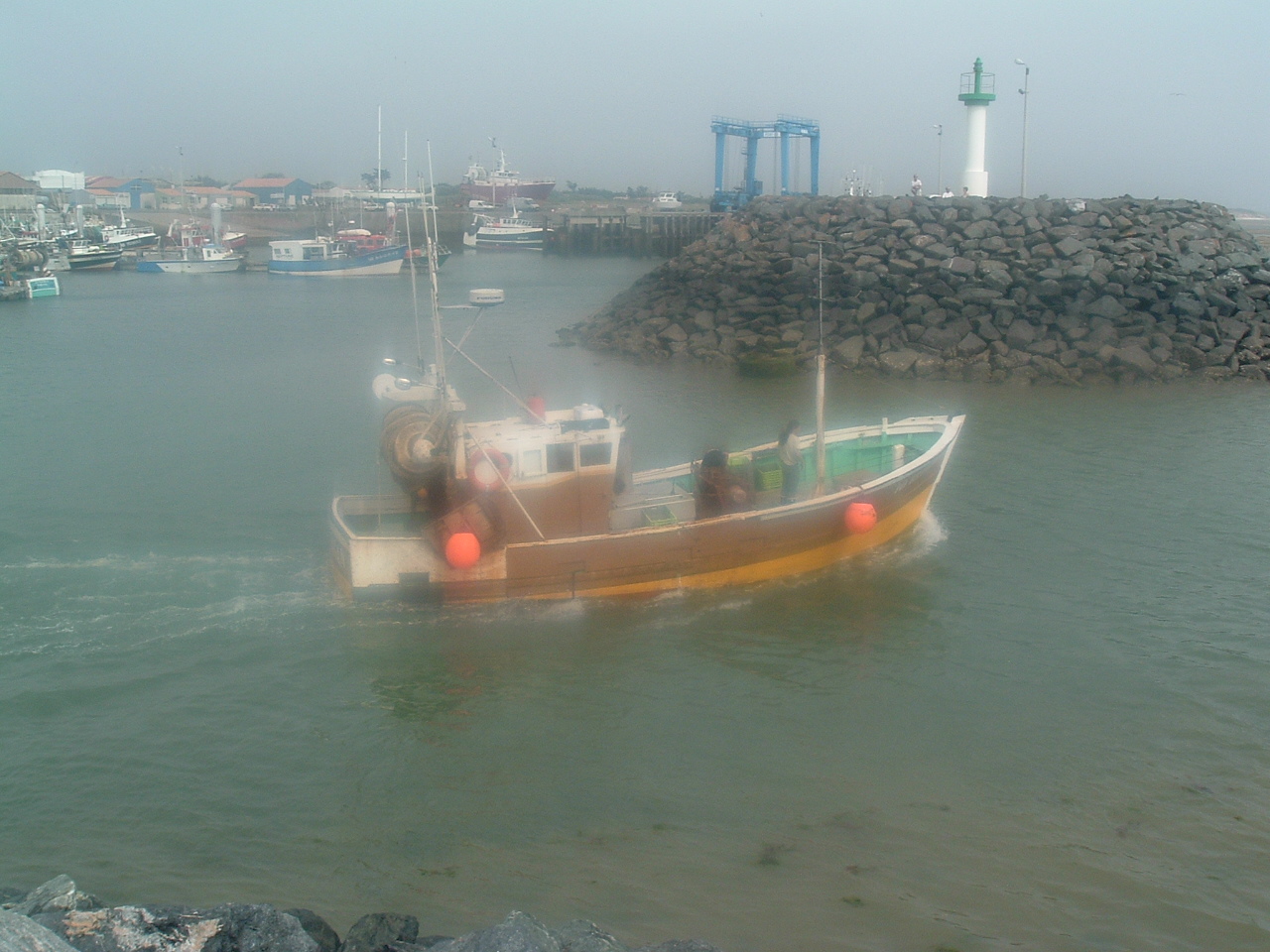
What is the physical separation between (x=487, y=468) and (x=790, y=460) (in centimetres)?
315

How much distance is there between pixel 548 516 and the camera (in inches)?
384

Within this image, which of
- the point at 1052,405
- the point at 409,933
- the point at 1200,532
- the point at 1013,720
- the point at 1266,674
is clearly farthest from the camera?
the point at 1052,405

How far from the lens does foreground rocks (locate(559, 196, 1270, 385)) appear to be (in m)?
21.8

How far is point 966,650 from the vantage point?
9.21 meters

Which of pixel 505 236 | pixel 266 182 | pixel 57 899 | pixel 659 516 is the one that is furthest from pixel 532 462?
pixel 266 182

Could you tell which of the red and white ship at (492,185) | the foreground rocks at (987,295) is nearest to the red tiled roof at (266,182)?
the red and white ship at (492,185)

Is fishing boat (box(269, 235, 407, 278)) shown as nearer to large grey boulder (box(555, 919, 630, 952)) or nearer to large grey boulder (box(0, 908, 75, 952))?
large grey boulder (box(0, 908, 75, 952))

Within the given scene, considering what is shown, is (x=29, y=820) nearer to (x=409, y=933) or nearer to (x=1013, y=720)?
(x=409, y=933)

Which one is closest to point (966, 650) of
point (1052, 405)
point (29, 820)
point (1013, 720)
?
point (1013, 720)

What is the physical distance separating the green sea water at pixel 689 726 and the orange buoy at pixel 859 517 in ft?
2.01

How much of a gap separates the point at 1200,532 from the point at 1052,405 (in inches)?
297

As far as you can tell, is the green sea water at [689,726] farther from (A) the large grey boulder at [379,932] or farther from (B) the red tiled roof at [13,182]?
(B) the red tiled roof at [13,182]

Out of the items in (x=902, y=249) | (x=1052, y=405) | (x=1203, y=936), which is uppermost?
(x=902, y=249)

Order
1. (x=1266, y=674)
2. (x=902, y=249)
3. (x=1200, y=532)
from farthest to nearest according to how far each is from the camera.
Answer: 1. (x=902, y=249)
2. (x=1200, y=532)
3. (x=1266, y=674)
